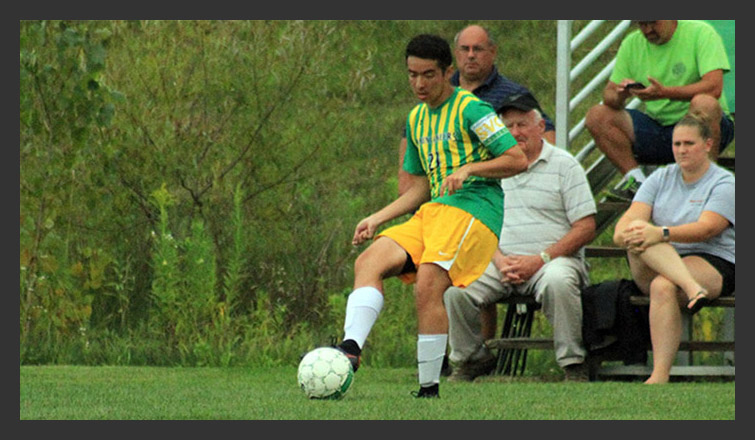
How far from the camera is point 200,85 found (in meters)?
12.5

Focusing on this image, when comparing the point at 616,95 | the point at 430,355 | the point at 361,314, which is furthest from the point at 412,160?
the point at 616,95

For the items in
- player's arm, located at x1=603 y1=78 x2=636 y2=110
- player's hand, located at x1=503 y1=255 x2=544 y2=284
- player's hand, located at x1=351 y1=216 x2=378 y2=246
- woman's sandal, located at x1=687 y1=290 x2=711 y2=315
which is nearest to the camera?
player's hand, located at x1=351 y1=216 x2=378 y2=246

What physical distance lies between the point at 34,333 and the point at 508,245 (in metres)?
4.18

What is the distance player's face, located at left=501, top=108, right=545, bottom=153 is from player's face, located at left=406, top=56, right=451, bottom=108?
76.7 inches

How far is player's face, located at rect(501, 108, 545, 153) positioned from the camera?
909cm

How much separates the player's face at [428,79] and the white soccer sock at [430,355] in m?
1.25

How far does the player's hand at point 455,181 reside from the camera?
670cm

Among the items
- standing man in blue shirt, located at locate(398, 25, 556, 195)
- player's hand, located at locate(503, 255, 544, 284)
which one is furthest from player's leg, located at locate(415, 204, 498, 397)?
standing man in blue shirt, located at locate(398, 25, 556, 195)

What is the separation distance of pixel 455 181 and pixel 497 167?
13.4 inches

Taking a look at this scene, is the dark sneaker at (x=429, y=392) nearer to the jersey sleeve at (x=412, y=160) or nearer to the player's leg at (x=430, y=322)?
the player's leg at (x=430, y=322)

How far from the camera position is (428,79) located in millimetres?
7082

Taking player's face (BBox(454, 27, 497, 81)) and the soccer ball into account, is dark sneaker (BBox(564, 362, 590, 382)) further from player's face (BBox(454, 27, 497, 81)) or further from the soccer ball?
the soccer ball

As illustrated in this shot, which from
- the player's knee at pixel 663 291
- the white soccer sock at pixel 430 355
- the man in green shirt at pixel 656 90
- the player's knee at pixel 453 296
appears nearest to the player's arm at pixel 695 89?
the man in green shirt at pixel 656 90

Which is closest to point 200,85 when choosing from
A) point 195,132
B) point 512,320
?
point 195,132
